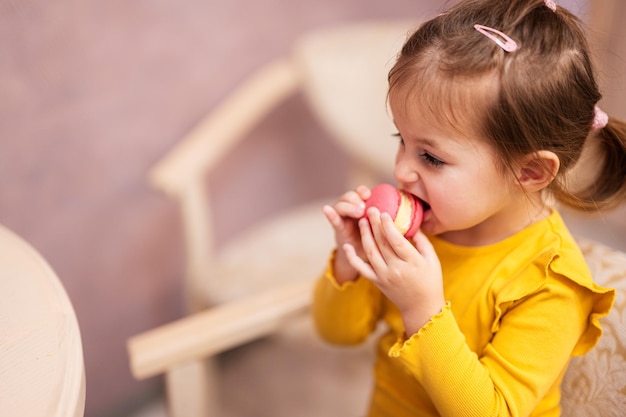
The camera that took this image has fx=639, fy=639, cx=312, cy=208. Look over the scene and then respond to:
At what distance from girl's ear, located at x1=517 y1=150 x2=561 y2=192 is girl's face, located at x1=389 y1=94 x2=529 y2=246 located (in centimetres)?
1

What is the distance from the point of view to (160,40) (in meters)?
1.39

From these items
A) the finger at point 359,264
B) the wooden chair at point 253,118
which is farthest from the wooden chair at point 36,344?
the wooden chair at point 253,118

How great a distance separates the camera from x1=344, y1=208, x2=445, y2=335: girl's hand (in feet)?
2.24

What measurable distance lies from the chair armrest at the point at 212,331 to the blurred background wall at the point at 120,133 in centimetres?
57

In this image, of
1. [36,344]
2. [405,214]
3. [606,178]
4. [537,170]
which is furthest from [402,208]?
[36,344]

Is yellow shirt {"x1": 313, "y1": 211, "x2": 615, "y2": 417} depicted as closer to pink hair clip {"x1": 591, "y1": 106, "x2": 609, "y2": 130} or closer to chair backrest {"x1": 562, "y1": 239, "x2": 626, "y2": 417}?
chair backrest {"x1": 562, "y1": 239, "x2": 626, "y2": 417}

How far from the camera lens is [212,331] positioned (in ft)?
2.90

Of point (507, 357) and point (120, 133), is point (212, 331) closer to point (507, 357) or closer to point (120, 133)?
point (507, 357)

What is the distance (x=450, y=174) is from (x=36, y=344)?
450 millimetres

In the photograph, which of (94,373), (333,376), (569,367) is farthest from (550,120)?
(94,373)

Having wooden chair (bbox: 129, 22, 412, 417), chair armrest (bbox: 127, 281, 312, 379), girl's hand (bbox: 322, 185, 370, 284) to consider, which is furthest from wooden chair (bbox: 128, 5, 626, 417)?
girl's hand (bbox: 322, 185, 370, 284)

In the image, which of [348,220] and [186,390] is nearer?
[348,220]

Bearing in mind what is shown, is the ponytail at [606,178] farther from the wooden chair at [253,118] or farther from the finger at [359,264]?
the wooden chair at [253,118]

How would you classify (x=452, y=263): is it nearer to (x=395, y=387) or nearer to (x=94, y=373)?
(x=395, y=387)
